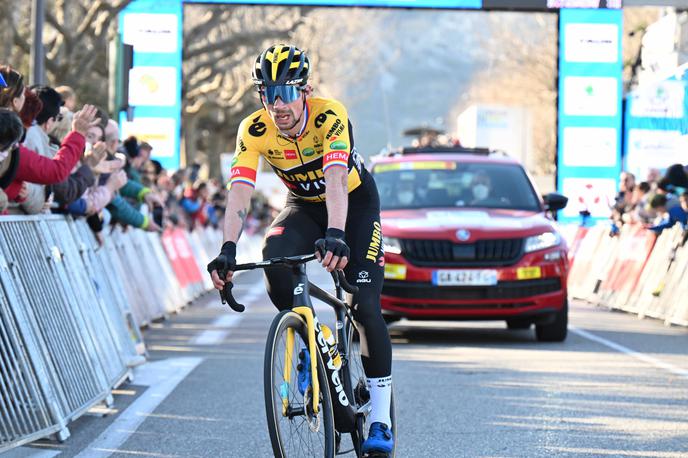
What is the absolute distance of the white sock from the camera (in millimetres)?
6602

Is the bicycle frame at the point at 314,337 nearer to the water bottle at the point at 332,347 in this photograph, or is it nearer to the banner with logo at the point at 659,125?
the water bottle at the point at 332,347

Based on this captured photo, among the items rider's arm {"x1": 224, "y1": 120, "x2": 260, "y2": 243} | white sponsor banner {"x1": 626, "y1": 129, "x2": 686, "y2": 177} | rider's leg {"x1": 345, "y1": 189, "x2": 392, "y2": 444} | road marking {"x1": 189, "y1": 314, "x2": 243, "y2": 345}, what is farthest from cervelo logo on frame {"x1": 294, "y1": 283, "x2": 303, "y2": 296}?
white sponsor banner {"x1": 626, "y1": 129, "x2": 686, "y2": 177}

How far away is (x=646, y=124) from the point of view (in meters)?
22.8

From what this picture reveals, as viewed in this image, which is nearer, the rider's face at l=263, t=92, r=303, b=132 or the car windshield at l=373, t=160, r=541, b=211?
the rider's face at l=263, t=92, r=303, b=132

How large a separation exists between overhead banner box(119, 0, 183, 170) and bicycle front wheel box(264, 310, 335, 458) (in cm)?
2285

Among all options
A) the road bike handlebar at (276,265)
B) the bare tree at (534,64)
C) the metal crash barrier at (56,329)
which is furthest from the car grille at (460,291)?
the bare tree at (534,64)

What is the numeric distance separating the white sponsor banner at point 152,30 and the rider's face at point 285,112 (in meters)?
22.4

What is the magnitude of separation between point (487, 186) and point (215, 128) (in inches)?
1826

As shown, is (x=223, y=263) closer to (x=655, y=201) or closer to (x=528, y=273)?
(x=528, y=273)

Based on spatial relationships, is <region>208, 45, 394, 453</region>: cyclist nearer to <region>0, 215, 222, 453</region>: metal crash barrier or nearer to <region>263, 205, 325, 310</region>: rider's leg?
<region>263, 205, 325, 310</region>: rider's leg

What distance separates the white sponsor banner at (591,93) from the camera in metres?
29.2

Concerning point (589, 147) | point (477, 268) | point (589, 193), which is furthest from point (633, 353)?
point (589, 147)

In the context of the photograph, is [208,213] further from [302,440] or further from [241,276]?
[302,440]

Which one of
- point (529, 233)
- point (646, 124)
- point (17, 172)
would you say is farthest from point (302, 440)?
point (646, 124)
